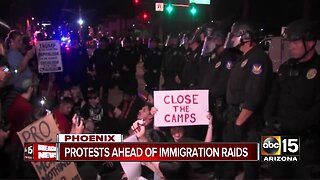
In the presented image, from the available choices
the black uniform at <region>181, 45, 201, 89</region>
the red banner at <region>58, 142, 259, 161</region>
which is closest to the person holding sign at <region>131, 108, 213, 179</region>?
the red banner at <region>58, 142, 259, 161</region>

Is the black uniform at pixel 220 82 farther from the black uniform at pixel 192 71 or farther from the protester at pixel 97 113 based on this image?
the protester at pixel 97 113

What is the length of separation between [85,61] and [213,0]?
123 inches

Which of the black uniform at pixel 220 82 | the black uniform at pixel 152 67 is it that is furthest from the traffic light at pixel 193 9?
the black uniform at pixel 152 67

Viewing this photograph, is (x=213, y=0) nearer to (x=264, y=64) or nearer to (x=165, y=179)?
(x=264, y=64)

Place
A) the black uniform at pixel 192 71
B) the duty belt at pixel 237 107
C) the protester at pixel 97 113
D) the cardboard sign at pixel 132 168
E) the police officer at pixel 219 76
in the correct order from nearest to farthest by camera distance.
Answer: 1. the cardboard sign at pixel 132 168
2. the duty belt at pixel 237 107
3. the police officer at pixel 219 76
4. the protester at pixel 97 113
5. the black uniform at pixel 192 71

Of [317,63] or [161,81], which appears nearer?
[317,63]

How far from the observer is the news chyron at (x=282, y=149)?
201 inches

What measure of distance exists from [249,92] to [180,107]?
0.68 m

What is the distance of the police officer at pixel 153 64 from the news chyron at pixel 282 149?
3.92m

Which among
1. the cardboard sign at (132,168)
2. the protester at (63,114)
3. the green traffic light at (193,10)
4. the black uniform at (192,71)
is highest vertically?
the green traffic light at (193,10)

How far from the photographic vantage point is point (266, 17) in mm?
6285

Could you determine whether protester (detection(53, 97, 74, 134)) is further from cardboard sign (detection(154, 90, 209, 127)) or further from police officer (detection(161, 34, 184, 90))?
police officer (detection(161, 34, 184, 90))

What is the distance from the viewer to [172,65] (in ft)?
28.8

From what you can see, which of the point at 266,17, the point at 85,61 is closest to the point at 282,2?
the point at 266,17
